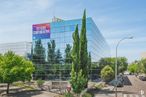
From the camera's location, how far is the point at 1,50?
130m

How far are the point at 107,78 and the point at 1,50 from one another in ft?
222

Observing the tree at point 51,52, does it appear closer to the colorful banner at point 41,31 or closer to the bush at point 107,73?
the colorful banner at point 41,31

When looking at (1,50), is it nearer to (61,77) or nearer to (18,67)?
(61,77)

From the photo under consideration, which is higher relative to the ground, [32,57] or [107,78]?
[32,57]

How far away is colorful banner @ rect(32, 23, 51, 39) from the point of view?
84.8 meters

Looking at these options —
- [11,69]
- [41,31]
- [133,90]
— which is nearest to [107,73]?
[133,90]

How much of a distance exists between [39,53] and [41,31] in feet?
20.1

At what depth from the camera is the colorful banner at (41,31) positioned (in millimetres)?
84750

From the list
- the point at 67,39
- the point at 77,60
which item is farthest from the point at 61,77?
the point at 77,60

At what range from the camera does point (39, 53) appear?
286 ft

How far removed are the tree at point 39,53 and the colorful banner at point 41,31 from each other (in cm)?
158

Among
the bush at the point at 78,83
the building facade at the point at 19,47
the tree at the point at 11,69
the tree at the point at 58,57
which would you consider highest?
the building facade at the point at 19,47

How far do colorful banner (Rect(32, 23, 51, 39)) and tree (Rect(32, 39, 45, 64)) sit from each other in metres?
1.58

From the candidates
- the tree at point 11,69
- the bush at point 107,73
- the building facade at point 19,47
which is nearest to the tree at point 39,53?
the building facade at point 19,47
